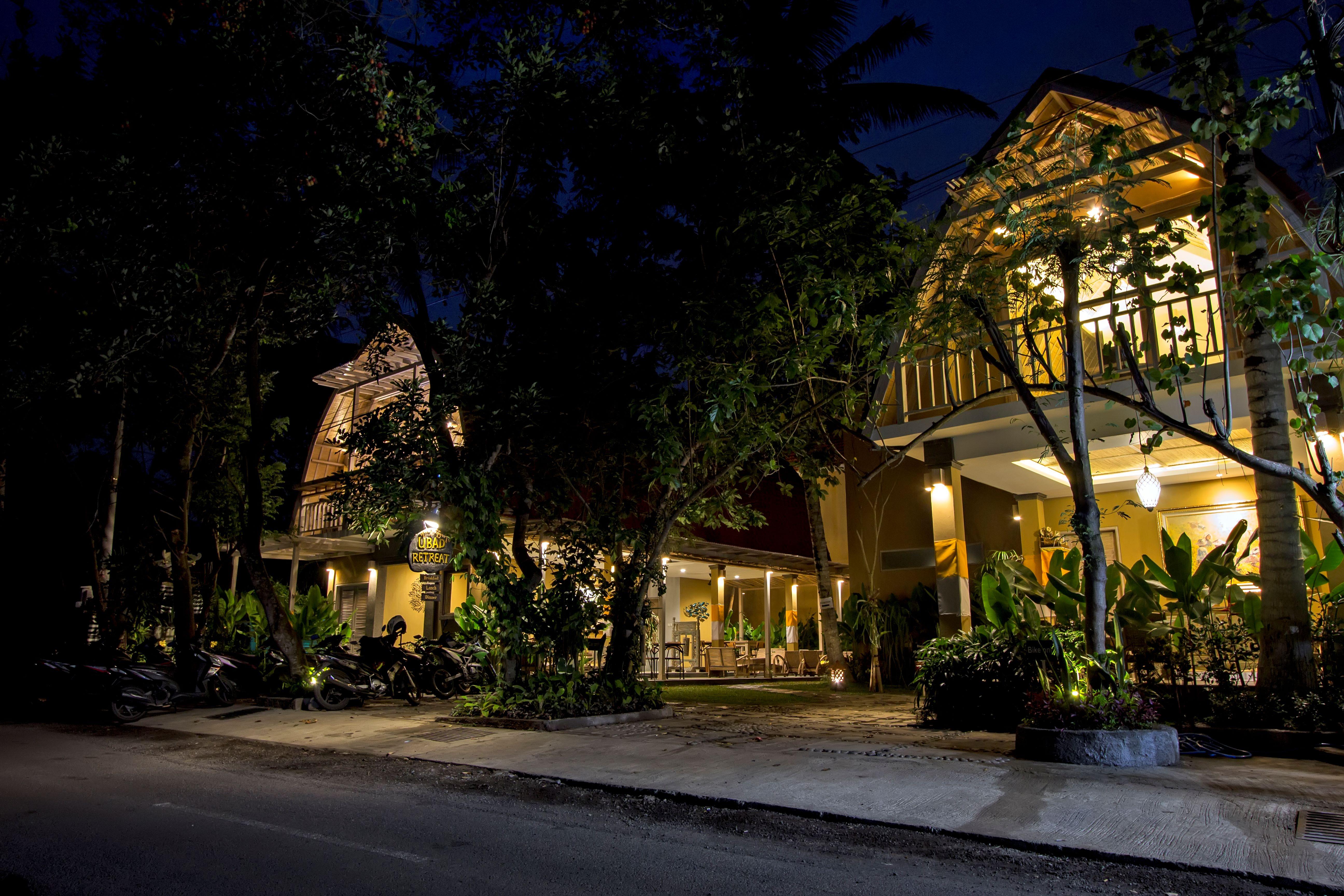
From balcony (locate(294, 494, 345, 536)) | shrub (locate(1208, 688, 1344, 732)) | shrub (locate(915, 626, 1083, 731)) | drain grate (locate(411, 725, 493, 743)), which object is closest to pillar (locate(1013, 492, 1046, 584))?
shrub (locate(915, 626, 1083, 731))

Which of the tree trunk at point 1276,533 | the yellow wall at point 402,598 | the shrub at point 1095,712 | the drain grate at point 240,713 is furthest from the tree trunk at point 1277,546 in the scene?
the yellow wall at point 402,598

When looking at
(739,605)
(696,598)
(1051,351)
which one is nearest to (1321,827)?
(1051,351)

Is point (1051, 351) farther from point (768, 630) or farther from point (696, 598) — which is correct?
point (696, 598)

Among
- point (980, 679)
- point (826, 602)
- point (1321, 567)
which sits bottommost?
point (980, 679)

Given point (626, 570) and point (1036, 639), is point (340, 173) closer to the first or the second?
point (626, 570)

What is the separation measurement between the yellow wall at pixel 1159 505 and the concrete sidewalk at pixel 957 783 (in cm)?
723

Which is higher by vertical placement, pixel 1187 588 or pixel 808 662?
pixel 1187 588

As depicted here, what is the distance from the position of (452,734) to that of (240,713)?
4103 mm

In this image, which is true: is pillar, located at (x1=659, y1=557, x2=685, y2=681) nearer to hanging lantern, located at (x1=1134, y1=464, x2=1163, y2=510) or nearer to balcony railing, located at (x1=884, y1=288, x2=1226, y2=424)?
balcony railing, located at (x1=884, y1=288, x2=1226, y2=424)

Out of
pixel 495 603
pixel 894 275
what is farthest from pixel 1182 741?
pixel 495 603

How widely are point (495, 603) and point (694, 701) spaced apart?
15.6ft

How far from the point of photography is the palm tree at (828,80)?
16.2 meters

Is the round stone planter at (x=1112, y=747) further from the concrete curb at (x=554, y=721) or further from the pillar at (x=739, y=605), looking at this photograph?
the pillar at (x=739, y=605)

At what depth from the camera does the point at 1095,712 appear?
6.73 meters
